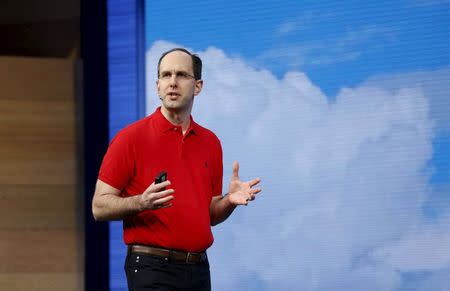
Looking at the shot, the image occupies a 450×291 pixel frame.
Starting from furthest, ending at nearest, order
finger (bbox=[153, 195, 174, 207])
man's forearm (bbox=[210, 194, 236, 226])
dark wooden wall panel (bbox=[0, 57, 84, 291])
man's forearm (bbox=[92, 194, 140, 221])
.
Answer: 1. dark wooden wall panel (bbox=[0, 57, 84, 291])
2. man's forearm (bbox=[210, 194, 236, 226])
3. man's forearm (bbox=[92, 194, 140, 221])
4. finger (bbox=[153, 195, 174, 207])

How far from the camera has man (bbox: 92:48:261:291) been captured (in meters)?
2.43

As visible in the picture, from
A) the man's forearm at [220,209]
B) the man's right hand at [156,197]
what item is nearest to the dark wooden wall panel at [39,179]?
the man's forearm at [220,209]

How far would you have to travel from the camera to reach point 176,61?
254cm

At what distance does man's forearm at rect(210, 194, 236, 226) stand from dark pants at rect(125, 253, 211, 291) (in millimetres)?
236

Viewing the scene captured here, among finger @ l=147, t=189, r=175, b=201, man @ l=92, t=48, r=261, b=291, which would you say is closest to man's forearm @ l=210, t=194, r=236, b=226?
man @ l=92, t=48, r=261, b=291

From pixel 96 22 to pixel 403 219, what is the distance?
4.90ft

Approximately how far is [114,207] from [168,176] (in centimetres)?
20

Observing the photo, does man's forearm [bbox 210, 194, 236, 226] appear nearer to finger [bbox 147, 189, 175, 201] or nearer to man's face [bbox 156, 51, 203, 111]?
man's face [bbox 156, 51, 203, 111]

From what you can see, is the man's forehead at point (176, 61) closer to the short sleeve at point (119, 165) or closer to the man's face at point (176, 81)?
the man's face at point (176, 81)

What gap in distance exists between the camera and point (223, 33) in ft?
11.9

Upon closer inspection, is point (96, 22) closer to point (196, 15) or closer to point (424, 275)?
point (196, 15)

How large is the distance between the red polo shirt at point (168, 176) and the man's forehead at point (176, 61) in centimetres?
15

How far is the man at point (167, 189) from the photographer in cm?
243

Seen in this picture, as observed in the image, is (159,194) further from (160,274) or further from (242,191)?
(242,191)
